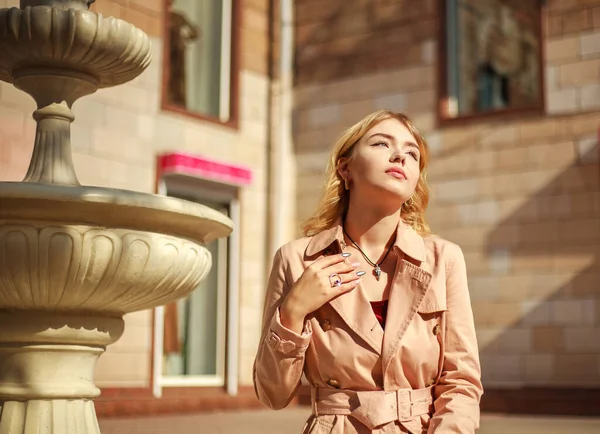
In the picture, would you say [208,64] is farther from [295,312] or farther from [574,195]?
[295,312]

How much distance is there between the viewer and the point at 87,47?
490 centimetres

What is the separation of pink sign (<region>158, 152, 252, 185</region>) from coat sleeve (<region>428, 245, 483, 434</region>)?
8.64m

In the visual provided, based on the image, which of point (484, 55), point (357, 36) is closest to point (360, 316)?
point (484, 55)

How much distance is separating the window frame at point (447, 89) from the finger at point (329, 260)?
918cm

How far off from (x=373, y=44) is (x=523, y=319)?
4.24 m

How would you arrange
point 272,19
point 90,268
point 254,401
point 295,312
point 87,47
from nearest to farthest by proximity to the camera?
point 295,312 → point 90,268 → point 87,47 → point 254,401 → point 272,19

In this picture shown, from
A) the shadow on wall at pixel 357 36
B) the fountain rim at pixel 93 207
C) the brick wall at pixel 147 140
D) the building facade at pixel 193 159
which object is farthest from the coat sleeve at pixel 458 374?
the shadow on wall at pixel 357 36

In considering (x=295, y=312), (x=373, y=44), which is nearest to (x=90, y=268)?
(x=295, y=312)

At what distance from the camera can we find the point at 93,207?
423cm

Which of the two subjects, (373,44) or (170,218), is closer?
(170,218)

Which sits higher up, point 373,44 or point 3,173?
point 373,44

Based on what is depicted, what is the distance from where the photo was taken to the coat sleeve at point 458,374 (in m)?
2.35

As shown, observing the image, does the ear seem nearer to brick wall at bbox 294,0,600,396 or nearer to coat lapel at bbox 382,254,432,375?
coat lapel at bbox 382,254,432,375

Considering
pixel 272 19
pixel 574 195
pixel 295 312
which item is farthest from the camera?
pixel 272 19
